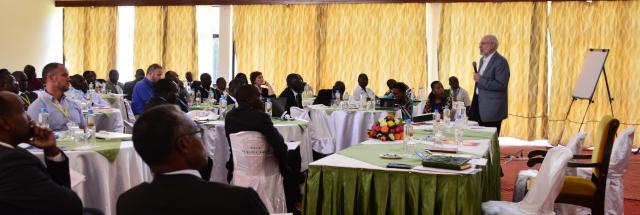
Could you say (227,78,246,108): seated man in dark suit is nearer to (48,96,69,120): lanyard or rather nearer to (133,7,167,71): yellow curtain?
(48,96,69,120): lanyard

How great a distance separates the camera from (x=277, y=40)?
13.3m

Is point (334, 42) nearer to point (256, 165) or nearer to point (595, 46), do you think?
point (595, 46)

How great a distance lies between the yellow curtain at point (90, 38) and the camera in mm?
13898

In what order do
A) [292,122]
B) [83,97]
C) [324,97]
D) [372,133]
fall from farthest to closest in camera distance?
[324,97] < [83,97] < [292,122] < [372,133]

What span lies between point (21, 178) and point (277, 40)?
10.9 metres

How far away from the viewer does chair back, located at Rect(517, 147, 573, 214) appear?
3.75 metres

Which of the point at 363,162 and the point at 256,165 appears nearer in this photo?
the point at 363,162

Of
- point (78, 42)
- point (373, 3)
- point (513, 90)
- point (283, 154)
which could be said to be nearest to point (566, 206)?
point (283, 154)

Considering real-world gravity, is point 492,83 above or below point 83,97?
above

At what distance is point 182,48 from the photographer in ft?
44.8

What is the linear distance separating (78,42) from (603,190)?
11.9m

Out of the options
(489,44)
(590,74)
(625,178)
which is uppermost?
(489,44)

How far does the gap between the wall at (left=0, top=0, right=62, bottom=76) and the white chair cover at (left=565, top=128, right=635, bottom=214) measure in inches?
430

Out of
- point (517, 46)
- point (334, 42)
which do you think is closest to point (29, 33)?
point (334, 42)
